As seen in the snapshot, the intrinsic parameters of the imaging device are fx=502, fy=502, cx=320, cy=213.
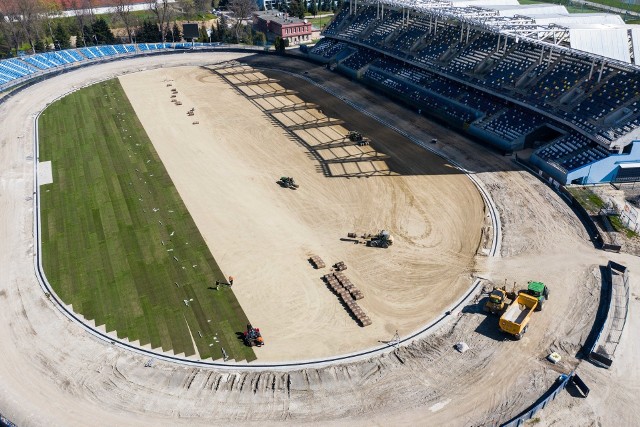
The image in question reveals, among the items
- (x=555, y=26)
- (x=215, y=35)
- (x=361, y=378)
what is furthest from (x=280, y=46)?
(x=361, y=378)

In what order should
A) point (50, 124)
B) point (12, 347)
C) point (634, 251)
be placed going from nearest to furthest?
point (12, 347) < point (634, 251) < point (50, 124)

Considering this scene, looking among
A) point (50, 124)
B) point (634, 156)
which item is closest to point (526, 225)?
point (634, 156)

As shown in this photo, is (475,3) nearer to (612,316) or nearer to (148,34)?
(612,316)

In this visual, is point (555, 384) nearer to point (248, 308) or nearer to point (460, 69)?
point (248, 308)

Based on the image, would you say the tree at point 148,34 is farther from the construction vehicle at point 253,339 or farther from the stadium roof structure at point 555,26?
the construction vehicle at point 253,339

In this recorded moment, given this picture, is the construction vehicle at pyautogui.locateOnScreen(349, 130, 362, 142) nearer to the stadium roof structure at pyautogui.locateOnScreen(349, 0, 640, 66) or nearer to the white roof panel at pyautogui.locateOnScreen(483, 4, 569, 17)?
the stadium roof structure at pyautogui.locateOnScreen(349, 0, 640, 66)

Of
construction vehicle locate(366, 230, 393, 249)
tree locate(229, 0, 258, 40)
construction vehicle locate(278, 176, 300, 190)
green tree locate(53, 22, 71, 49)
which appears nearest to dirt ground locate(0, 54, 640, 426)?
construction vehicle locate(366, 230, 393, 249)
